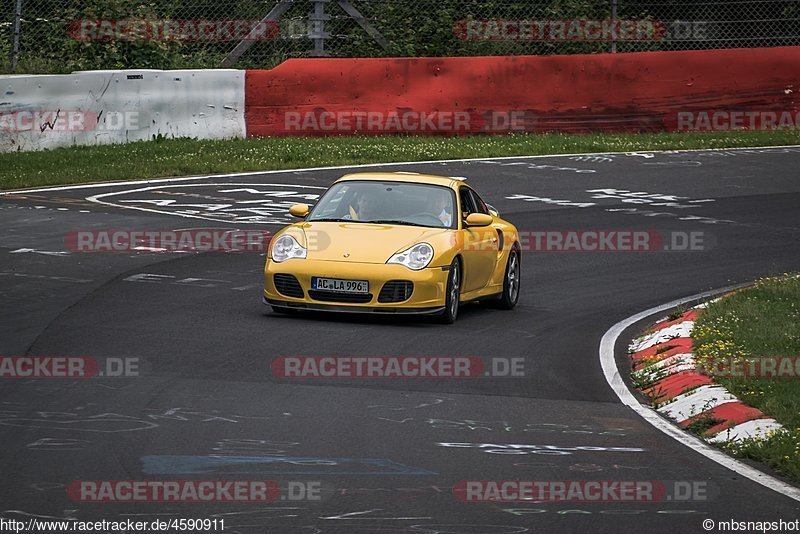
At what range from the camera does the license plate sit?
39.4 feet

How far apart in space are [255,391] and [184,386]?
1.49ft

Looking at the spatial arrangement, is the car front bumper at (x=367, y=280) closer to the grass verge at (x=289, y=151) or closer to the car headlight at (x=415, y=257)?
the car headlight at (x=415, y=257)

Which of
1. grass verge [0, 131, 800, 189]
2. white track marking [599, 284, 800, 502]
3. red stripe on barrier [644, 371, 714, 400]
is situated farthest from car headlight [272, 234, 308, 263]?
grass verge [0, 131, 800, 189]

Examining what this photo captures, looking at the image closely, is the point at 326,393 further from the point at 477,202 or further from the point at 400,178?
the point at 477,202

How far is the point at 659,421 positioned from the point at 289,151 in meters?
15.8

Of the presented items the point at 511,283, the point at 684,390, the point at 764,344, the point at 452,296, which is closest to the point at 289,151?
the point at 511,283

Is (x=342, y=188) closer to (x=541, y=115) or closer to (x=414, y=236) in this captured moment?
(x=414, y=236)

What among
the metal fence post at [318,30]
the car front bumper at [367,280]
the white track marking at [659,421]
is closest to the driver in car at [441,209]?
the car front bumper at [367,280]

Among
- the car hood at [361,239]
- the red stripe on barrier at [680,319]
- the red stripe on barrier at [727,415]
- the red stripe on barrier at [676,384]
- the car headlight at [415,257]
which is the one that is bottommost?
the red stripe on barrier at [680,319]

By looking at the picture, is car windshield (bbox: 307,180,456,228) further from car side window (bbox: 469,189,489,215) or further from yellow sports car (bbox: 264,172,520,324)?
car side window (bbox: 469,189,489,215)

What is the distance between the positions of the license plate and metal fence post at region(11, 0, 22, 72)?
14.3m

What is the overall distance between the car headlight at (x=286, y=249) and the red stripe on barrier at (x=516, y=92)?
1270 centimetres

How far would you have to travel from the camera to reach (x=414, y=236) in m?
12.5

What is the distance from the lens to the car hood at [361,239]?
39.9ft
